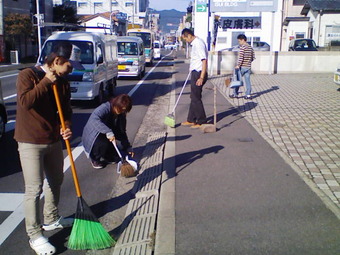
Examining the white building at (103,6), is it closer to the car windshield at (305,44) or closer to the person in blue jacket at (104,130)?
the car windshield at (305,44)

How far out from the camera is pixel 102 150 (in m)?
6.04

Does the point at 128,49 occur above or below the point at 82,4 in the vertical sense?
below

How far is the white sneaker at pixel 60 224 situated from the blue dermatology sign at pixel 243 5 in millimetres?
18030

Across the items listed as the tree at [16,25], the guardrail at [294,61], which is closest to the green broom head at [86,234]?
the guardrail at [294,61]

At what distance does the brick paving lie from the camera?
234 inches

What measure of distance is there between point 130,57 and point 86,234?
56.2ft

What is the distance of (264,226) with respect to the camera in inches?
160

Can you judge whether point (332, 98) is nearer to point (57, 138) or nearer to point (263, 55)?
point (263, 55)

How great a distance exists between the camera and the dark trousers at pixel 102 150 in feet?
19.4

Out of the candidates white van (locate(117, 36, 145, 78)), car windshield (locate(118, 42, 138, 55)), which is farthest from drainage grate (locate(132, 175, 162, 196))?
car windshield (locate(118, 42, 138, 55))

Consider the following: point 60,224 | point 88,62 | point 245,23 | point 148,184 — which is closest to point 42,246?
point 60,224

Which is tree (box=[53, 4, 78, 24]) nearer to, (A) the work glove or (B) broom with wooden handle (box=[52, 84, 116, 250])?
(A) the work glove

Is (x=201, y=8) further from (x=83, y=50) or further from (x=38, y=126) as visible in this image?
A: (x=38, y=126)

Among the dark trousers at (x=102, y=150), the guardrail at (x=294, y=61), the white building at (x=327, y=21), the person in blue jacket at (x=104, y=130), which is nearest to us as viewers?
the person in blue jacket at (x=104, y=130)
